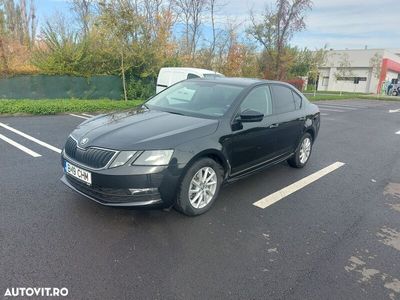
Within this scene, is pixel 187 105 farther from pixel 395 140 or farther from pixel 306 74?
pixel 306 74

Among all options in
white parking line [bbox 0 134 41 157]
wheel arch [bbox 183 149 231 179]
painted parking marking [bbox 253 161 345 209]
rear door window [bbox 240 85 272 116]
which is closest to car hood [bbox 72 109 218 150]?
wheel arch [bbox 183 149 231 179]

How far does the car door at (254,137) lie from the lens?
12.3 feet

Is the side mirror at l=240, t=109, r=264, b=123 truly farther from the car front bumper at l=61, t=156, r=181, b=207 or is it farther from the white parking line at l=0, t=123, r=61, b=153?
the white parking line at l=0, t=123, r=61, b=153

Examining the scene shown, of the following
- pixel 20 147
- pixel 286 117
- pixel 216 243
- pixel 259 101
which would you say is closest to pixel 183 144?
pixel 216 243

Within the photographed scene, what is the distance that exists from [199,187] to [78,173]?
1308 millimetres

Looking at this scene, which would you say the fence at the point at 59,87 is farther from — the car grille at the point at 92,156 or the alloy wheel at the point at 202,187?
the alloy wheel at the point at 202,187

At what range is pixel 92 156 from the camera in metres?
3.04

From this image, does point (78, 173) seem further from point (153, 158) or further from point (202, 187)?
point (202, 187)

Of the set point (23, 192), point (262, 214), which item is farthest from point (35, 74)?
point (262, 214)

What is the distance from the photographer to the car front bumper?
9.54 ft

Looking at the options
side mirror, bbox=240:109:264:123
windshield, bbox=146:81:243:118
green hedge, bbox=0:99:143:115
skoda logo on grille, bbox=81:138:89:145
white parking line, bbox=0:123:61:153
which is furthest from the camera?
green hedge, bbox=0:99:143:115

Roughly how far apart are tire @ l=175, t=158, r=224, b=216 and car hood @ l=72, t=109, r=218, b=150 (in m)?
0.35

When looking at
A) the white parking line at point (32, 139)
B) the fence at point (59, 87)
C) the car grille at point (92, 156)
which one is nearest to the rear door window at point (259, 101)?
the car grille at point (92, 156)

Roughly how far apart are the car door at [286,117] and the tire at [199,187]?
143 cm
